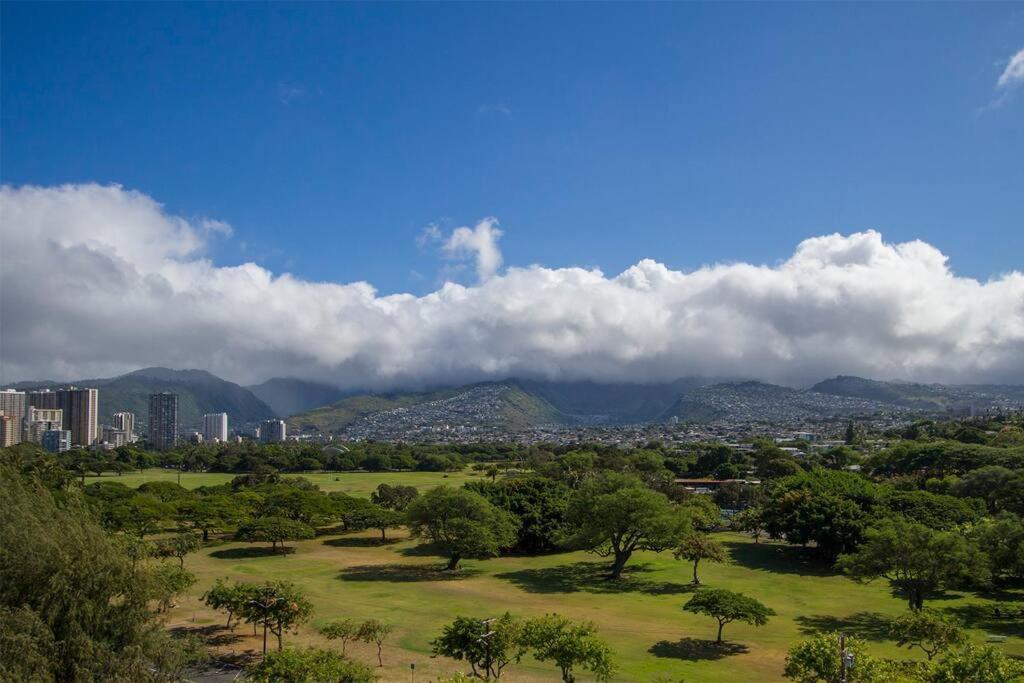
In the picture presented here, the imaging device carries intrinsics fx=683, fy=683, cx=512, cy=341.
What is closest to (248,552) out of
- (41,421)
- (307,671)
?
(307,671)

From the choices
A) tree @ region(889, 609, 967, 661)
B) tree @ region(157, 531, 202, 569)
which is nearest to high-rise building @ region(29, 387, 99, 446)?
tree @ region(157, 531, 202, 569)

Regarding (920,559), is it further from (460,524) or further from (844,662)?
(460,524)

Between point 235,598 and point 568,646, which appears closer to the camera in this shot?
point 568,646

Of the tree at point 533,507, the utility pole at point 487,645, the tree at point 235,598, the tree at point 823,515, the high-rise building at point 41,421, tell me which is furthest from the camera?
the high-rise building at point 41,421

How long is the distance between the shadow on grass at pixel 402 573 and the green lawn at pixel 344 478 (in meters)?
38.9

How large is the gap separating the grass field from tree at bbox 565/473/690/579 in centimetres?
205

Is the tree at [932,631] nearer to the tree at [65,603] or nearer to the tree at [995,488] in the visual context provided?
the tree at [65,603]

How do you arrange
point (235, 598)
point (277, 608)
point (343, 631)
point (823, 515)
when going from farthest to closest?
point (823, 515) < point (235, 598) < point (277, 608) < point (343, 631)

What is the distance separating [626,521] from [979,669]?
2357cm

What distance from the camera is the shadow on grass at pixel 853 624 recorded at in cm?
2997

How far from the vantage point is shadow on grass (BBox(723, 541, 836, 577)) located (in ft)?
145

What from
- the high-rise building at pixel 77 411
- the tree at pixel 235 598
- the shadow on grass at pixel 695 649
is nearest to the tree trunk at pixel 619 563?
the shadow on grass at pixel 695 649

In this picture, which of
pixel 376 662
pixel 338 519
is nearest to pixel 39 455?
pixel 338 519

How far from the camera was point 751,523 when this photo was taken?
52625mm
